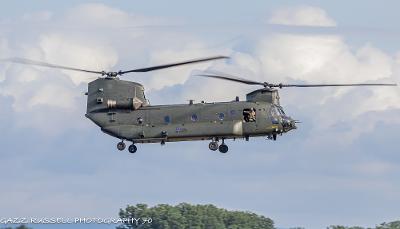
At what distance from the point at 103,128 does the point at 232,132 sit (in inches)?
534

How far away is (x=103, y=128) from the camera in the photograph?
16175cm

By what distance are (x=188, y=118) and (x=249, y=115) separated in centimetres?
604

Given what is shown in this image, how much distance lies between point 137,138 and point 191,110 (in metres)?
6.08

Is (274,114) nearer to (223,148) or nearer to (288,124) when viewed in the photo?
(288,124)

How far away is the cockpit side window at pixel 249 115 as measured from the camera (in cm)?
15800

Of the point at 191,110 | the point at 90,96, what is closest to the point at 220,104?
the point at 191,110

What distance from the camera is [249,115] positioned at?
158 metres

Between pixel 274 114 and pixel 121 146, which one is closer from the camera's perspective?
pixel 274 114

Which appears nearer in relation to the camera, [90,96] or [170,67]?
[170,67]

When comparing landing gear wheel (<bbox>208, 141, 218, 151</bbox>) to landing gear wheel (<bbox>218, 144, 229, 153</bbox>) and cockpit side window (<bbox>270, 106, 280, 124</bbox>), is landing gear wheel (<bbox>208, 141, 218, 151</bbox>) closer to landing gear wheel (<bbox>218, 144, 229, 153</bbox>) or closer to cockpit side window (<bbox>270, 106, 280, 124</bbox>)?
landing gear wheel (<bbox>218, 144, 229, 153</bbox>)

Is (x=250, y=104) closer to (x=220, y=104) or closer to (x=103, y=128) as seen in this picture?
(x=220, y=104)

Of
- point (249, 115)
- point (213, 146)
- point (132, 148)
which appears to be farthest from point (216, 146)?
point (132, 148)

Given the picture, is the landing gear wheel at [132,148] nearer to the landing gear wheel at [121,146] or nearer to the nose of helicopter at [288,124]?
the landing gear wheel at [121,146]

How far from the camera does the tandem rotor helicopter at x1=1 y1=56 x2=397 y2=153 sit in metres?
158
